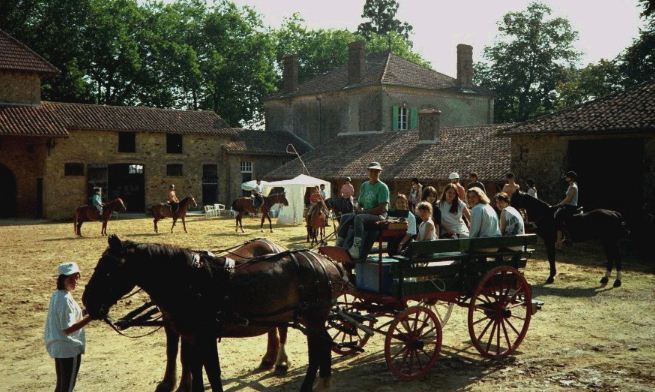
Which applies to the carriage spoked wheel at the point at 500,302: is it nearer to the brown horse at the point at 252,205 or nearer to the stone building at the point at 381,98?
the brown horse at the point at 252,205

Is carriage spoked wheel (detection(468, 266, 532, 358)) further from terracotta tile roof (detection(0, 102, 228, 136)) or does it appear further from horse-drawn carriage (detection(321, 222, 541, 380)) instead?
terracotta tile roof (detection(0, 102, 228, 136))

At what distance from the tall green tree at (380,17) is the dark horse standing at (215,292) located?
6193 centimetres

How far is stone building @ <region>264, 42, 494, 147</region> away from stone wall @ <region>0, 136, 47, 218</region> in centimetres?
1754

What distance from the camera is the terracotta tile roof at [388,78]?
125 feet

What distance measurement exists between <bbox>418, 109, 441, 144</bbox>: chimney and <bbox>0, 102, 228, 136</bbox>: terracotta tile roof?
504 inches

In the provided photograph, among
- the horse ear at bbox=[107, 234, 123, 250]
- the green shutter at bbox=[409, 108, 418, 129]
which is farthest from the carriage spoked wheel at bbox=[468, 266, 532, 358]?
the green shutter at bbox=[409, 108, 418, 129]

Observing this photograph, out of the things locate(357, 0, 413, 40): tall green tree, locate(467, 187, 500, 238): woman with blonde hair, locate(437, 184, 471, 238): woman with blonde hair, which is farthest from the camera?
locate(357, 0, 413, 40): tall green tree

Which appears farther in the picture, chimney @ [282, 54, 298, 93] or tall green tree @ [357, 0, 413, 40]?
tall green tree @ [357, 0, 413, 40]

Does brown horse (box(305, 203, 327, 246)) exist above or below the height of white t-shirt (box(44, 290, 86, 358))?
above

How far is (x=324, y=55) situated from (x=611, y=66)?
25.4m

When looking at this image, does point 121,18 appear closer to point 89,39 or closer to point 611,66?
point 89,39

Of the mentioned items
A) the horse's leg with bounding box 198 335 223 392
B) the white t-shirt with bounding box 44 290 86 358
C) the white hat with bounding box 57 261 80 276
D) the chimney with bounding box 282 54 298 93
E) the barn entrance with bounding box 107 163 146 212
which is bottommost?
the horse's leg with bounding box 198 335 223 392

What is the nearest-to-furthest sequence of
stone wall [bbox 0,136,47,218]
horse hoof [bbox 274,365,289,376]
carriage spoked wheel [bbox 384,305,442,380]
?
carriage spoked wheel [bbox 384,305,442,380] < horse hoof [bbox 274,365,289,376] < stone wall [bbox 0,136,47,218]

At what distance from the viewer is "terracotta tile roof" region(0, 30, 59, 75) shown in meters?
29.9
